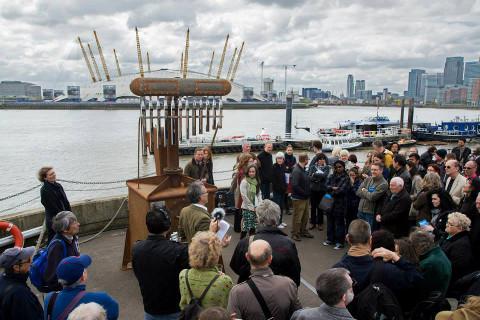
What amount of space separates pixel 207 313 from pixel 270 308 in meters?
0.80

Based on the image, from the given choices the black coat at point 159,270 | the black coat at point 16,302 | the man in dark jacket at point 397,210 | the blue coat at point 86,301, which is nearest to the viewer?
the blue coat at point 86,301

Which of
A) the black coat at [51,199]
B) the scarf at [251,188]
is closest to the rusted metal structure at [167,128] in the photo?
the scarf at [251,188]

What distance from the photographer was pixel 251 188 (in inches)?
273

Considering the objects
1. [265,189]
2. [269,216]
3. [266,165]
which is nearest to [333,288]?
[269,216]

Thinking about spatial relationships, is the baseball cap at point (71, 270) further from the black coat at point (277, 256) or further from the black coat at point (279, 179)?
the black coat at point (279, 179)

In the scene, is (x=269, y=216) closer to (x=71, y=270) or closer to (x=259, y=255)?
(x=259, y=255)

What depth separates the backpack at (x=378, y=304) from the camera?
301 centimetres

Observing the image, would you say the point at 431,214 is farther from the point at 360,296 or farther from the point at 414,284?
the point at 360,296

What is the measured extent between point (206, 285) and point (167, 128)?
368 centimetres

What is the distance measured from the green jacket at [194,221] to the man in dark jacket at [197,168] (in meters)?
3.24

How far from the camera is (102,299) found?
9.20ft

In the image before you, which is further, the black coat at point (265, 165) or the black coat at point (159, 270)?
the black coat at point (265, 165)

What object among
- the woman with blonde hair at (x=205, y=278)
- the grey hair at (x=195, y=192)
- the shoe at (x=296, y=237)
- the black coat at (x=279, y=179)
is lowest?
the shoe at (x=296, y=237)

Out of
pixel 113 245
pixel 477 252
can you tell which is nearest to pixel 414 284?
pixel 477 252
